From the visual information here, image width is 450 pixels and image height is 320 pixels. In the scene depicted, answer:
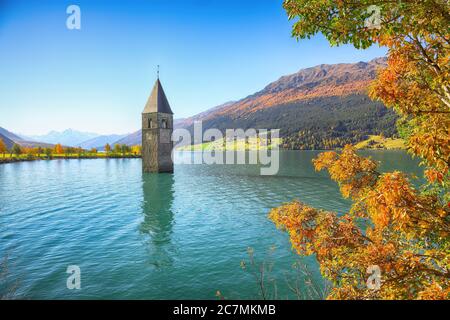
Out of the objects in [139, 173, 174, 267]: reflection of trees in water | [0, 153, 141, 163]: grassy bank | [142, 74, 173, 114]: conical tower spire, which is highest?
[142, 74, 173, 114]: conical tower spire

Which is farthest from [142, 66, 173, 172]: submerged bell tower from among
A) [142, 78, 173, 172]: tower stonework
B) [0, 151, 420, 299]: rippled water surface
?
[0, 151, 420, 299]: rippled water surface

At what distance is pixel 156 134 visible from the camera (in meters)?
70.4

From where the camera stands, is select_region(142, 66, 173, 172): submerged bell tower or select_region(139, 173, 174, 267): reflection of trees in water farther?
select_region(142, 66, 173, 172): submerged bell tower

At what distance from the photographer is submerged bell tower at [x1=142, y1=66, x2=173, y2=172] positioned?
70.6 metres

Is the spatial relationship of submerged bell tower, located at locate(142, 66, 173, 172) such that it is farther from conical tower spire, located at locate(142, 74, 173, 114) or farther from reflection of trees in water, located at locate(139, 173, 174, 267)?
reflection of trees in water, located at locate(139, 173, 174, 267)

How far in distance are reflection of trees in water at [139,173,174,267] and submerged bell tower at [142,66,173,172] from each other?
73.0ft

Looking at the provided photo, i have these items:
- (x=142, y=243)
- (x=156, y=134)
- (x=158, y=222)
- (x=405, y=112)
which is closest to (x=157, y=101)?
(x=156, y=134)

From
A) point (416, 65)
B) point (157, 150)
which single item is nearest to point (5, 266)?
point (416, 65)

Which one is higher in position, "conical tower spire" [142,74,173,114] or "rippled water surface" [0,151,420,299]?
"conical tower spire" [142,74,173,114]

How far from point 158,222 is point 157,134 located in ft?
151

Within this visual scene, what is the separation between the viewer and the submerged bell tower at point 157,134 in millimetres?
70562

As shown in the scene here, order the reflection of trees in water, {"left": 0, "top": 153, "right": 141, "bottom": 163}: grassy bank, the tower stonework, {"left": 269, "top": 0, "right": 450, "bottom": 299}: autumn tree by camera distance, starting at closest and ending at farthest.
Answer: {"left": 269, "top": 0, "right": 450, "bottom": 299}: autumn tree < the reflection of trees in water < the tower stonework < {"left": 0, "top": 153, "right": 141, "bottom": 163}: grassy bank
